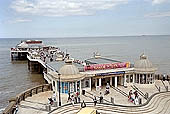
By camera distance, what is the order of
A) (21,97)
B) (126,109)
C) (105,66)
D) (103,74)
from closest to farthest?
(126,109), (21,97), (103,74), (105,66)

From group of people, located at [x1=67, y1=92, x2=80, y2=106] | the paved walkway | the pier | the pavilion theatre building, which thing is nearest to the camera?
the paved walkway

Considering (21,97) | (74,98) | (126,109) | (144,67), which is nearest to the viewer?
(126,109)

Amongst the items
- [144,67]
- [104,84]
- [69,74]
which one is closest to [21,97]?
[69,74]

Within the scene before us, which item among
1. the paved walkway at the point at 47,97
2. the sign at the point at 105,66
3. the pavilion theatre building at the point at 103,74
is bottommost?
the paved walkway at the point at 47,97

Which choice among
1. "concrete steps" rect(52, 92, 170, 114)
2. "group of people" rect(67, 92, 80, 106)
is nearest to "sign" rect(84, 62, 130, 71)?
"group of people" rect(67, 92, 80, 106)

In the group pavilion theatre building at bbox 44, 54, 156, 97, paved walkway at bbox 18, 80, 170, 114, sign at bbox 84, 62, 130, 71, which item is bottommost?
paved walkway at bbox 18, 80, 170, 114

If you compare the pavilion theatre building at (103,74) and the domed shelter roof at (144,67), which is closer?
the pavilion theatre building at (103,74)

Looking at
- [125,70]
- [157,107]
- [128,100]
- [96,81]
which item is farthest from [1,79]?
[157,107]

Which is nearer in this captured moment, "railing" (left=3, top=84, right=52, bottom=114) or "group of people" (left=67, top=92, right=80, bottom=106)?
"railing" (left=3, top=84, right=52, bottom=114)

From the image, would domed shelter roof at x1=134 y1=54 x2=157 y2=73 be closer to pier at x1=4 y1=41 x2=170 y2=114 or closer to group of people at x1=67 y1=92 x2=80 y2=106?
pier at x1=4 y1=41 x2=170 y2=114

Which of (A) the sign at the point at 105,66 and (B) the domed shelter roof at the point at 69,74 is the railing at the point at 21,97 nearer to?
(B) the domed shelter roof at the point at 69,74

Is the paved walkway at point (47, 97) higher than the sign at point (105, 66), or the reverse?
the sign at point (105, 66)

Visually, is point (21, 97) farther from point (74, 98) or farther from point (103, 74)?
point (103, 74)

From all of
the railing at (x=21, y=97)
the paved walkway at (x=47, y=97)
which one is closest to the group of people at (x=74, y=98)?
the paved walkway at (x=47, y=97)
